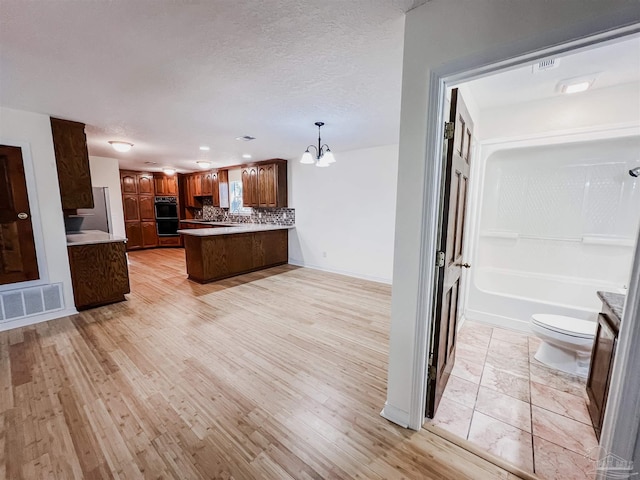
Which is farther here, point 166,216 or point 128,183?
point 166,216

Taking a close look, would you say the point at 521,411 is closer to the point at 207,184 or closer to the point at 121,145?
the point at 121,145

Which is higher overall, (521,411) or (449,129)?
(449,129)

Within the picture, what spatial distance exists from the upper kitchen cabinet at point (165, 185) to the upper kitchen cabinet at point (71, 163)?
4.72 metres

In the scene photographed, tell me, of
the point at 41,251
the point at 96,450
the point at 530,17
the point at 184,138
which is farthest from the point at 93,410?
the point at 184,138

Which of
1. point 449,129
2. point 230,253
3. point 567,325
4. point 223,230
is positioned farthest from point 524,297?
point 223,230

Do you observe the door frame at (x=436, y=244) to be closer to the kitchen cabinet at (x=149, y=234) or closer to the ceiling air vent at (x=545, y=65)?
the ceiling air vent at (x=545, y=65)

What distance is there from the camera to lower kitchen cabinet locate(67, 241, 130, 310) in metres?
3.16

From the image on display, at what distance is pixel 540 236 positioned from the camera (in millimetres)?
3141

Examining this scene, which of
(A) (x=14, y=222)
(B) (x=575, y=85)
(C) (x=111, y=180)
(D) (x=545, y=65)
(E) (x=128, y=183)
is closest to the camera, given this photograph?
(D) (x=545, y=65)

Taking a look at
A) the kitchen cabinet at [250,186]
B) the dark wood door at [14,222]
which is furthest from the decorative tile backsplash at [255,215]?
the dark wood door at [14,222]

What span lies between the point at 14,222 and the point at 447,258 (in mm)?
4243

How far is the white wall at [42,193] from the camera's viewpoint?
273cm

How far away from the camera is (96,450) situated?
56.0 inches

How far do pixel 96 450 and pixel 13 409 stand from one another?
33.5 inches
